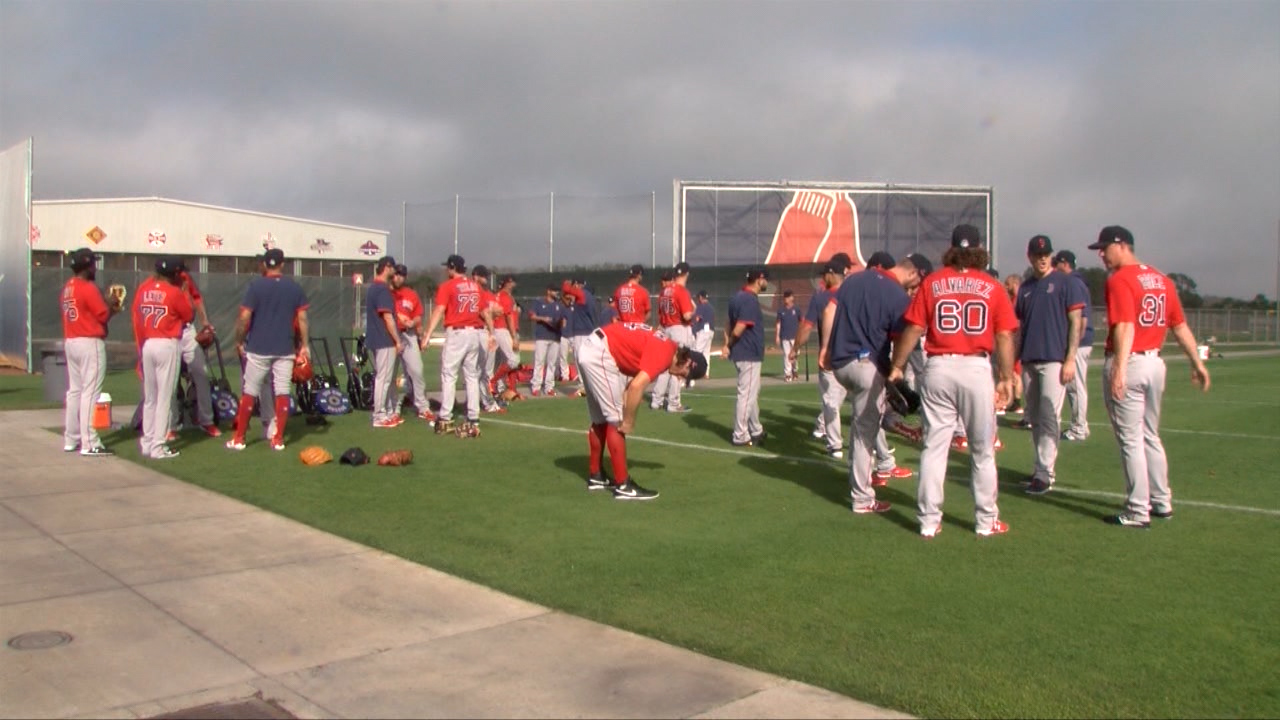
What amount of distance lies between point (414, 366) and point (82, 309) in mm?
4068

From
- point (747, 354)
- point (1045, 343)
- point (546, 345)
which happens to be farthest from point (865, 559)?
point (546, 345)

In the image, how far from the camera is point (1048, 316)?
368 inches

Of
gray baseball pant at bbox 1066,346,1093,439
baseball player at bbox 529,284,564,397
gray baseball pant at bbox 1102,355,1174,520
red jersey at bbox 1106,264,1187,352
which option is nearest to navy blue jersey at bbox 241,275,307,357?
baseball player at bbox 529,284,564,397

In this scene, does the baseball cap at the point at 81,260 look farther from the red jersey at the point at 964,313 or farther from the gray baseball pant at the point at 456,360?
the red jersey at the point at 964,313

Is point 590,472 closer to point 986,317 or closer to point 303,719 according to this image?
point 986,317

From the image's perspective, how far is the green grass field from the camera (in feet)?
15.0

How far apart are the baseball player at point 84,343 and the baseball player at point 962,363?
25.9 ft

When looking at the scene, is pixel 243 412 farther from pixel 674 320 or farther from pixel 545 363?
pixel 545 363

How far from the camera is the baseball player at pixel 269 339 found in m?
10.8

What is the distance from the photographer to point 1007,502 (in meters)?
8.31

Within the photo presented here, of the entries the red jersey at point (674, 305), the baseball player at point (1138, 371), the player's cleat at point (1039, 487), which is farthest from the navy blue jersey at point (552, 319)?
the baseball player at point (1138, 371)

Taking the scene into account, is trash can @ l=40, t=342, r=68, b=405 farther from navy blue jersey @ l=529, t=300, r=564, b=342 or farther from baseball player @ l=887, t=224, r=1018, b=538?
baseball player @ l=887, t=224, r=1018, b=538

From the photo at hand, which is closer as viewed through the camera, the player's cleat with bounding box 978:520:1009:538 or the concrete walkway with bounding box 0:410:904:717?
the concrete walkway with bounding box 0:410:904:717

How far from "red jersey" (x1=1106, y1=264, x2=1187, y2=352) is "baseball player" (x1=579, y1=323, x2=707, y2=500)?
3.02 metres
